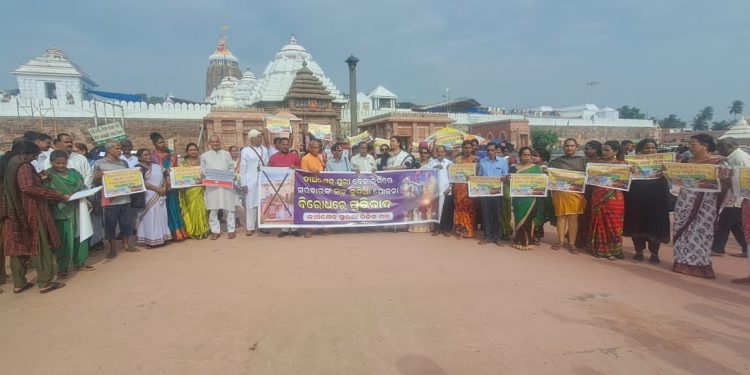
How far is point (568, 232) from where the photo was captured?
207 inches

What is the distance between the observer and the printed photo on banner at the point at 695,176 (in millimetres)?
3930

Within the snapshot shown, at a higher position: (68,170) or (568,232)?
(68,170)

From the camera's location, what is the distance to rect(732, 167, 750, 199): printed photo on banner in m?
3.70

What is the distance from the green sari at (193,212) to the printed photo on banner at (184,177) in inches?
Result: 7.0

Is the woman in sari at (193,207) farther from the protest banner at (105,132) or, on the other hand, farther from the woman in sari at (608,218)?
the woman in sari at (608,218)

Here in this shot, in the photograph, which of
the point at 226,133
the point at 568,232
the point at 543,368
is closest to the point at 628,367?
the point at 543,368

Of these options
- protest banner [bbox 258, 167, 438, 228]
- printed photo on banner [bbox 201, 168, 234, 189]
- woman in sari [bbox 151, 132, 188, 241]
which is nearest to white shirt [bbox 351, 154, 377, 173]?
protest banner [bbox 258, 167, 438, 228]

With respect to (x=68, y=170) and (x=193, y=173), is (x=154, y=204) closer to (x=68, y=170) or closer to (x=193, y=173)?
(x=193, y=173)

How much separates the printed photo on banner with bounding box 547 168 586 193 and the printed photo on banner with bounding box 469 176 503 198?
2.08 feet

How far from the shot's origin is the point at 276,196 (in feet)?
19.5

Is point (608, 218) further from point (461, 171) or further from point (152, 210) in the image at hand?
point (152, 210)

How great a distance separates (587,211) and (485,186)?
1.34m

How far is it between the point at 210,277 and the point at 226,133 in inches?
768

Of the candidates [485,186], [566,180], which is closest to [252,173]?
[485,186]
